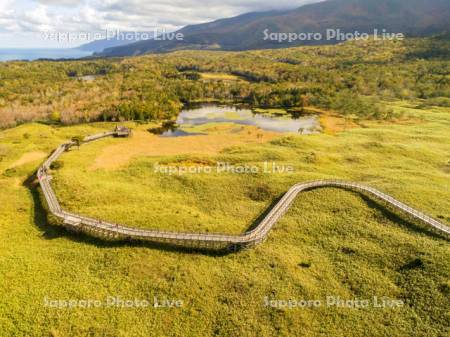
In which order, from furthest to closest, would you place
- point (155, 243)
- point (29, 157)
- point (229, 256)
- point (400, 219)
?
point (29, 157) → point (400, 219) → point (155, 243) → point (229, 256)

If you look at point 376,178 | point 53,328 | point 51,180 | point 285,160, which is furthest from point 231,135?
point 53,328

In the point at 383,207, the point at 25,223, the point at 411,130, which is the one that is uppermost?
the point at 411,130

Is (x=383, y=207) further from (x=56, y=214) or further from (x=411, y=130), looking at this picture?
(x=411, y=130)

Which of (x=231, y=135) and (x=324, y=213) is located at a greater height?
(x=231, y=135)

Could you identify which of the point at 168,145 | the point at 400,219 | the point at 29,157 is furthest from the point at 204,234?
the point at 29,157

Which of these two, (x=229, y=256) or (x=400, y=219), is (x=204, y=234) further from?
(x=400, y=219)

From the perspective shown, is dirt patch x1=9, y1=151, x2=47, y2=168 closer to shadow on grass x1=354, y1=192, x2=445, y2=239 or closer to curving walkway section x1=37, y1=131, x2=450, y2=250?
curving walkway section x1=37, y1=131, x2=450, y2=250
